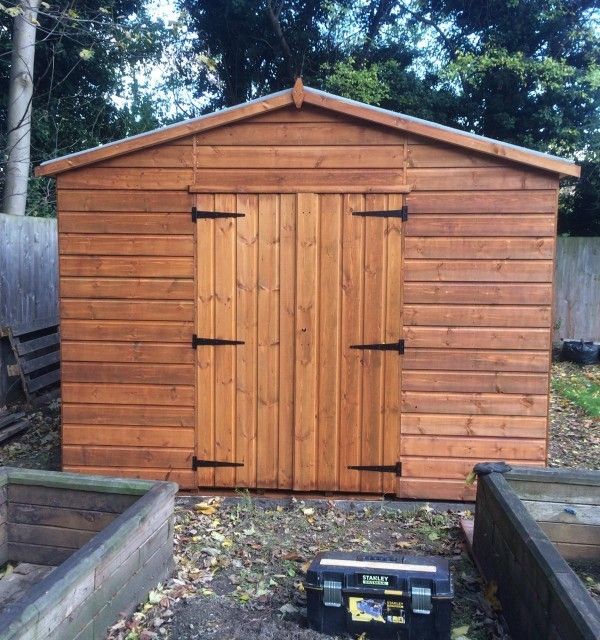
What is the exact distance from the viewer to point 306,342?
4.93 metres

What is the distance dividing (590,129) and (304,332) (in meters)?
11.2

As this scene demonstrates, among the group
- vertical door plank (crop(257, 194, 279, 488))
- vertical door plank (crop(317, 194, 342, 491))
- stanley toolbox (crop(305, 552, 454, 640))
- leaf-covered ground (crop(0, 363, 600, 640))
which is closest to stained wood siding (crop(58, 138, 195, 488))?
vertical door plank (crop(257, 194, 279, 488))

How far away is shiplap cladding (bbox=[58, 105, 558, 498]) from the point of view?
189 inches

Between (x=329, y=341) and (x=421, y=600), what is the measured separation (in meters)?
2.32

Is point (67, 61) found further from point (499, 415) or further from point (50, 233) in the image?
point (499, 415)

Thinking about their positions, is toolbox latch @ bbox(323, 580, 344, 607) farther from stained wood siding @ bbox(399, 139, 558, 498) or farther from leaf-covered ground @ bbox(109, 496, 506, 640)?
stained wood siding @ bbox(399, 139, 558, 498)

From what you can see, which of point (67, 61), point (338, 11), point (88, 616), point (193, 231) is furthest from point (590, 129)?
point (88, 616)

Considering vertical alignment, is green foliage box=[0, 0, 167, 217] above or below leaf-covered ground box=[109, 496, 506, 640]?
above

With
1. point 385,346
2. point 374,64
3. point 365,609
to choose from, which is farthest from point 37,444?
point 374,64

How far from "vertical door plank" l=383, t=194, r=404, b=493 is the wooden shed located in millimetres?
11

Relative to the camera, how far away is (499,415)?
488 cm

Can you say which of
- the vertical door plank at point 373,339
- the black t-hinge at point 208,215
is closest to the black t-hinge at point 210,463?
the vertical door plank at point 373,339

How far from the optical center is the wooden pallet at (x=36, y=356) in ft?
24.2

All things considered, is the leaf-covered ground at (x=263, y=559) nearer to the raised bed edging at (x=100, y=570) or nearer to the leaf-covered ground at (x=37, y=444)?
the leaf-covered ground at (x=37, y=444)
